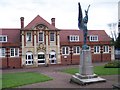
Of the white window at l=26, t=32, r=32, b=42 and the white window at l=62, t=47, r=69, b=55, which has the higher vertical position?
the white window at l=26, t=32, r=32, b=42

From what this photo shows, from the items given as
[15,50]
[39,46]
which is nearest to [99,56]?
[39,46]

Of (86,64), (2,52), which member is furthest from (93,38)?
(86,64)

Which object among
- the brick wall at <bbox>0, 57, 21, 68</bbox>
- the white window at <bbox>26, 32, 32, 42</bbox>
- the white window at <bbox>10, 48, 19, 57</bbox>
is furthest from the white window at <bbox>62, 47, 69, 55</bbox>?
the white window at <bbox>10, 48, 19, 57</bbox>

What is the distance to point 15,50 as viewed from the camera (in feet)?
140

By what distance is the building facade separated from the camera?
42.5 m

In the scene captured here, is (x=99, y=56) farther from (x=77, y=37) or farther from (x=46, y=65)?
(x=46, y=65)

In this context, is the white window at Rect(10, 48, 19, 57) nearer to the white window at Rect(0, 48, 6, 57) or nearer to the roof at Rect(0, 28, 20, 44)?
the white window at Rect(0, 48, 6, 57)

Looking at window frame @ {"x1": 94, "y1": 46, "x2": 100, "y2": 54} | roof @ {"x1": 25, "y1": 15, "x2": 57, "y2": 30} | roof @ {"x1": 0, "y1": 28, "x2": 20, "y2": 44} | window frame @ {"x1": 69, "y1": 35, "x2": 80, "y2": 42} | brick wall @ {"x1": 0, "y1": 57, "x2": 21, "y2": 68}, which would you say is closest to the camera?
brick wall @ {"x1": 0, "y1": 57, "x2": 21, "y2": 68}

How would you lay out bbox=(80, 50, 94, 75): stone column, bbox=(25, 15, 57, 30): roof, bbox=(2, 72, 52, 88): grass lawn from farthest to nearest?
bbox=(25, 15, 57, 30): roof < bbox=(80, 50, 94, 75): stone column < bbox=(2, 72, 52, 88): grass lawn

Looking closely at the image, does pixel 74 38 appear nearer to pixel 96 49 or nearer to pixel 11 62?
pixel 96 49

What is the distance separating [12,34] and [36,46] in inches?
206

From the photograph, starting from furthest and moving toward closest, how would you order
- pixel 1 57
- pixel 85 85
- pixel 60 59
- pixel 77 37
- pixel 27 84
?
pixel 77 37 < pixel 60 59 < pixel 1 57 < pixel 27 84 < pixel 85 85

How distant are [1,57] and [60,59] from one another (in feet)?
33.0

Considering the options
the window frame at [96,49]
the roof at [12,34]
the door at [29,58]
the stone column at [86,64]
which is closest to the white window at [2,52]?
the roof at [12,34]
